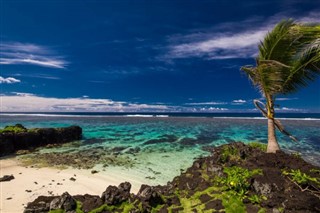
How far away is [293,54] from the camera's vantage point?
9.83 meters

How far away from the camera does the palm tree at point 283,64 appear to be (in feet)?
29.6

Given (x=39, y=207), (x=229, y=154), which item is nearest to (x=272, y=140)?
(x=229, y=154)

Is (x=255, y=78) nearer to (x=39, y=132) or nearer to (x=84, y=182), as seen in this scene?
(x=84, y=182)

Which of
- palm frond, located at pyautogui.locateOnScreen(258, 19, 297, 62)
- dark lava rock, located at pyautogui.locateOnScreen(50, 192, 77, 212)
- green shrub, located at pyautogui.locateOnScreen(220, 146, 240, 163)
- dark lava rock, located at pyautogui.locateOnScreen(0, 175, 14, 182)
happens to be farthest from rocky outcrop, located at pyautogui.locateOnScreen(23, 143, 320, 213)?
dark lava rock, located at pyautogui.locateOnScreen(0, 175, 14, 182)

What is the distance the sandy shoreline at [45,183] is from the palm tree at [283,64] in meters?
8.11

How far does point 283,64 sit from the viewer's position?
8.87 m

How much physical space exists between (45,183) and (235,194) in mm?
10356

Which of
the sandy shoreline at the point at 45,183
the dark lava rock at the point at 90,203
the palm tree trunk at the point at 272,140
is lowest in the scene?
the sandy shoreline at the point at 45,183

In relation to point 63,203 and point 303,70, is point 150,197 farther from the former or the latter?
point 303,70

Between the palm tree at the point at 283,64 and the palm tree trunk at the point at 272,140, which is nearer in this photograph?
the palm tree at the point at 283,64

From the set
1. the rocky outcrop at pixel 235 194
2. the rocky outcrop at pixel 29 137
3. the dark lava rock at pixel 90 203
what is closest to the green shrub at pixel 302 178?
the rocky outcrop at pixel 235 194

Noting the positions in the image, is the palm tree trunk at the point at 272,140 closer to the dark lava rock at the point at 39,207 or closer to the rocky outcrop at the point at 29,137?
the dark lava rock at the point at 39,207

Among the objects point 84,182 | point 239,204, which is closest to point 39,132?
point 84,182

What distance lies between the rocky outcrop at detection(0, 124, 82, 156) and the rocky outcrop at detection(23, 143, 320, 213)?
17.5 meters
